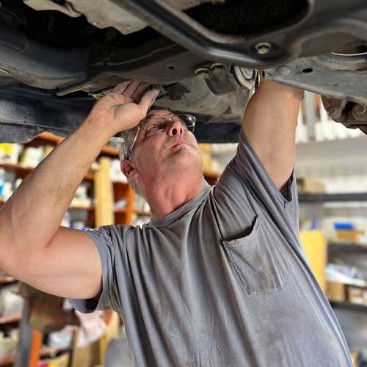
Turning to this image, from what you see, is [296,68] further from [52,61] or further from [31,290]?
[31,290]

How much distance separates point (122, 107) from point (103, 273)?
13.3 inches

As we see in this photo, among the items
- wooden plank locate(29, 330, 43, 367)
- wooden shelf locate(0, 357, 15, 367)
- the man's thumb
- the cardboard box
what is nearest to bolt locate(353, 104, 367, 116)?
the man's thumb

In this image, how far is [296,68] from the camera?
58cm

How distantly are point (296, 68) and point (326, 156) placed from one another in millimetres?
3649

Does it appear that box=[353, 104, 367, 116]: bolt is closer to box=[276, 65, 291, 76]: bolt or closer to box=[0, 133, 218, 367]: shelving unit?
box=[276, 65, 291, 76]: bolt

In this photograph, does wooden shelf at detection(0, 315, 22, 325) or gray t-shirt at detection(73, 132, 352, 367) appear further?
wooden shelf at detection(0, 315, 22, 325)

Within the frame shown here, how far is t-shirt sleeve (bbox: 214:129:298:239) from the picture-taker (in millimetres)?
860

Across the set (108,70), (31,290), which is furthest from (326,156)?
(108,70)

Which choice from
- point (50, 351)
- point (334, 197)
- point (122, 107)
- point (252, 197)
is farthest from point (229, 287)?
point (50, 351)

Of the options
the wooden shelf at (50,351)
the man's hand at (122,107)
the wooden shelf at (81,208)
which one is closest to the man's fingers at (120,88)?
the man's hand at (122,107)

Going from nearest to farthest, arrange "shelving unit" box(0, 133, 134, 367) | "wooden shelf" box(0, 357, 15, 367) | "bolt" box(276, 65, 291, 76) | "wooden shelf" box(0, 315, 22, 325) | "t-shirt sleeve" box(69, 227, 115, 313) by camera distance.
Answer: "bolt" box(276, 65, 291, 76) < "t-shirt sleeve" box(69, 227, 115, 313) < "shelving unit" box(0, 133, 134, 367) < "wooden shelf" box(0, 357, 15, 367) < "wooden shelf" box(0, 315, 22, 325)

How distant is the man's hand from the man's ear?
0.28 metres

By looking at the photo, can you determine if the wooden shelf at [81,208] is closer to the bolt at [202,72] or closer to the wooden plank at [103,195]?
the wooden plank at [103,195]

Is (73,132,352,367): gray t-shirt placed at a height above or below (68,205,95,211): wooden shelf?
below
